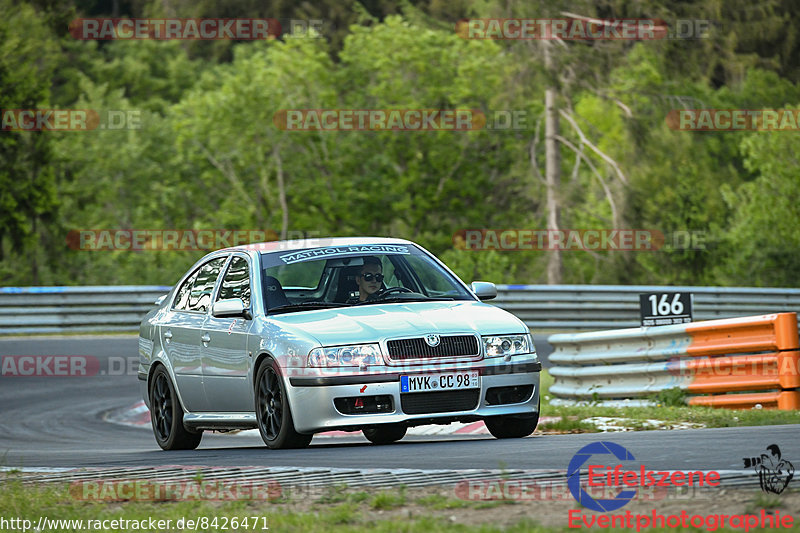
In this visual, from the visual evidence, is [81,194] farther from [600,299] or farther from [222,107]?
[600,299]

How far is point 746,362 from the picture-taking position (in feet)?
39.7

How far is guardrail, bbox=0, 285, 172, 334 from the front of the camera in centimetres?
2336

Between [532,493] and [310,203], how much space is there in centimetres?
3948

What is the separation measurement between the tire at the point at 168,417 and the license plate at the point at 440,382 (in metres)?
2.54

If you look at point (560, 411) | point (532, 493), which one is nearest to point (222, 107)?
Answer: point (560, 411)

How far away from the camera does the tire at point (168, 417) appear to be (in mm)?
11000

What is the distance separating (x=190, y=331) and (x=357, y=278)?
4.77ft

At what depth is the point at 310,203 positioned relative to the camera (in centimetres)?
4569
